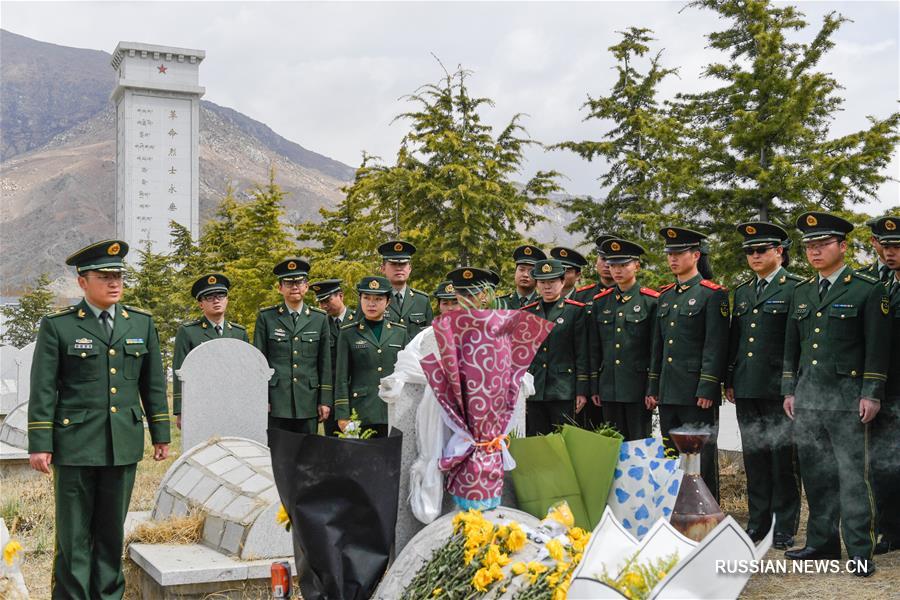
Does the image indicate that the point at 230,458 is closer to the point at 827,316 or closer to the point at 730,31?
the point at 827,316

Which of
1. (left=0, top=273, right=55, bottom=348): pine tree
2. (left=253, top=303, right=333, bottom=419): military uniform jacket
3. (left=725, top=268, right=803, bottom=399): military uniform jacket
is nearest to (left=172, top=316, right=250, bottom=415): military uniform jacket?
(left=253, top=303, right=333, bottom=419): military uniform jacket

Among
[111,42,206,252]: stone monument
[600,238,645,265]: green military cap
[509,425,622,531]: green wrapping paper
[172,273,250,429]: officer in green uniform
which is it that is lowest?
[509,425,622,531]: green wrapping paper

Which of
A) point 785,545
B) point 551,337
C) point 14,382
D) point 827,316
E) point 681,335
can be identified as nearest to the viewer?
point 827,316

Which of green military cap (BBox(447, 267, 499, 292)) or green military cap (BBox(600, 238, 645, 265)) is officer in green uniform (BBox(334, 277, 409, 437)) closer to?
green military cap (BBox(447, 267, 499, 292))

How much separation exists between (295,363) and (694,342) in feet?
11.8

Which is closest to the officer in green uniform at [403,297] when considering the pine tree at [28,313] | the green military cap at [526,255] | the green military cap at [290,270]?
the green military cap at [290,270]

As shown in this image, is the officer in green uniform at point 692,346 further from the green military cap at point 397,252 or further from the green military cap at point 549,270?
the green military cap at point 397,252

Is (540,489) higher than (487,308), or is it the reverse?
(487,308)

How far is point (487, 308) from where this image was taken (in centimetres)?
486

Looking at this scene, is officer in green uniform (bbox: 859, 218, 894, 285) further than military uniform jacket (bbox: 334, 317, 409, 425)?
No

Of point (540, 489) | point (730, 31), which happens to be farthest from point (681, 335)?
point (730, 31)

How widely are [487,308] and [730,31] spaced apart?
26.6 ft

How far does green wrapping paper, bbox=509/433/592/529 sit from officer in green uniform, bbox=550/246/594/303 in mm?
3094

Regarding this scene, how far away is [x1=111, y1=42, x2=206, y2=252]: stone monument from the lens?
31.4 m
